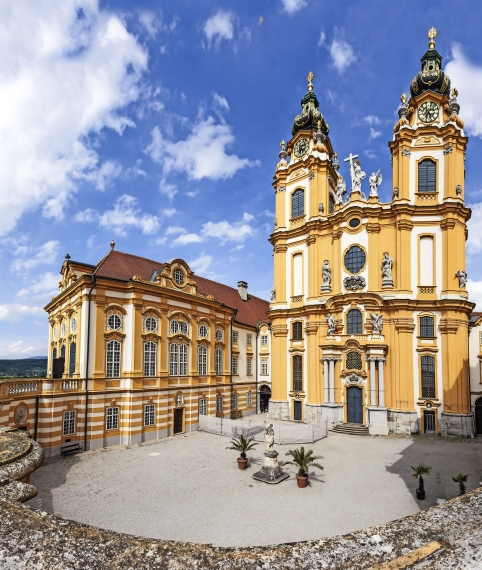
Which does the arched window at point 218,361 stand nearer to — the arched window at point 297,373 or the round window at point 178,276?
the arched window at point 297,373

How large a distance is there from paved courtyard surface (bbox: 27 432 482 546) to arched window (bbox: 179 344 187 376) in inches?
247

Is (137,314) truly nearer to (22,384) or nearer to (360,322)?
(22,384)

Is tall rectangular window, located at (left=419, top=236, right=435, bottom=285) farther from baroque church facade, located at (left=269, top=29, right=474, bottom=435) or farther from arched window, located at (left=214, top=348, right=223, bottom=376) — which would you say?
arched window, located at (left=214, top=348, right=223, bottom=376)

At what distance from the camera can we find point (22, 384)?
853 inches

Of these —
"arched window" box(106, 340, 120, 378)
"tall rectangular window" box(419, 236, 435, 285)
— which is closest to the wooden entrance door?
"arched window" box(106, 340, 120, 378)

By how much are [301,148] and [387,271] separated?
52.8 ft

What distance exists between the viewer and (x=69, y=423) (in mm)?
23688

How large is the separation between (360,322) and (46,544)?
3289cm

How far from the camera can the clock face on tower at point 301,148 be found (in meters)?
39.7

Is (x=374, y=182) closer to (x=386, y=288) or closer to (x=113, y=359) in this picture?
(x=386, y=288)

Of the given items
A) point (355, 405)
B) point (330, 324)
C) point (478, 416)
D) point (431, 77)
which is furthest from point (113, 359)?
point (431, 77)

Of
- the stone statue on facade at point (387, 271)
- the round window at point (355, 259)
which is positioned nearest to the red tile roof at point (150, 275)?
the round window at point (355, 259)

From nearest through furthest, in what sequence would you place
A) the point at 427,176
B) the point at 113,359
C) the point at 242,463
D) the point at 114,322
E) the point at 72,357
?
the point at 242,463
the point at 113,359
the point at 114,322
the point at 72,357
the point at 427,176

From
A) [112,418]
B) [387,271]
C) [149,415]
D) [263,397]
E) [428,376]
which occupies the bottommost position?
[263,397]
